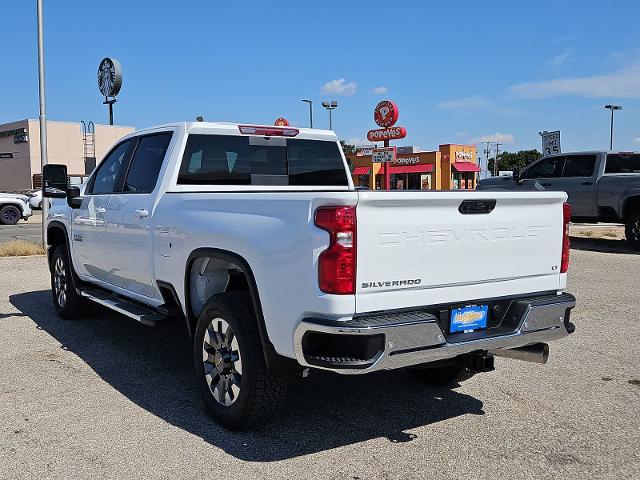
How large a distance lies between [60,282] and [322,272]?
496cm

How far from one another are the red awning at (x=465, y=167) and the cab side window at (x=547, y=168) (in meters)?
41.4

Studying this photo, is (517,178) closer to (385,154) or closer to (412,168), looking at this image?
(385,154)

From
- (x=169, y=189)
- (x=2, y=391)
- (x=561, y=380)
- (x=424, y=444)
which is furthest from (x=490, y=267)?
(x=2, y=391)

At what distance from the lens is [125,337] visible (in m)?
6.39

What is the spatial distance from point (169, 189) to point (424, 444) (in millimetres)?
2676

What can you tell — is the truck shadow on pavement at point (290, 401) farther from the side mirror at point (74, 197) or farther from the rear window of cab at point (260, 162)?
the rear window of cab at point (260, 162)

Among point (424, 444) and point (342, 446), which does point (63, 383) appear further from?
point (424, 444)

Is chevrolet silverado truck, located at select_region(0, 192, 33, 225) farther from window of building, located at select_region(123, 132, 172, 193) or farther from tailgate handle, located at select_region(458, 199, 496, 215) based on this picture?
tailgate handle, located at select_region(458, 199, 496, 215)

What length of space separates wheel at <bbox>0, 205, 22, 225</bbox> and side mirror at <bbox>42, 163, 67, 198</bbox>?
793 inches

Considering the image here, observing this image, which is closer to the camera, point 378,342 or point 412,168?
point 378,342

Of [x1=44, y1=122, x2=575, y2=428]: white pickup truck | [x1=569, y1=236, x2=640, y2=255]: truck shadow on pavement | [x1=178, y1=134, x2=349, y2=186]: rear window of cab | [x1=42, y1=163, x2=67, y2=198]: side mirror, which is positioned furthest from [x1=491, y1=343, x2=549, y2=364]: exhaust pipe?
[x1=569, y1=236, x2=640, y2=255]: truck shadow on pavement

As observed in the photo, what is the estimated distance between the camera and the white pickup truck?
3303mm

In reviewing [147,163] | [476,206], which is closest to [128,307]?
[147,163]

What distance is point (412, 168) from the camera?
191 feet
